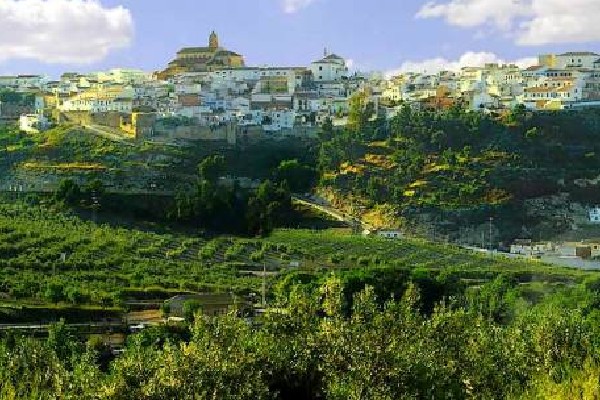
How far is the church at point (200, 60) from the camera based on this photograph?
69.6 metres

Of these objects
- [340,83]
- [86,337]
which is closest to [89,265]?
[86,337]

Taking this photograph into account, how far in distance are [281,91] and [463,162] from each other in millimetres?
18768

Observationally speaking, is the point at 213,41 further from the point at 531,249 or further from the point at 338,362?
the point at 338,362

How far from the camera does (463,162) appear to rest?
46.7m

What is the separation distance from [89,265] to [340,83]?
124ft

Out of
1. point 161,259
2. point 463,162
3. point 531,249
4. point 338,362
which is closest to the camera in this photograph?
point 338,362

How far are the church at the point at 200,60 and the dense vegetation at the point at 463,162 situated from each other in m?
19.3

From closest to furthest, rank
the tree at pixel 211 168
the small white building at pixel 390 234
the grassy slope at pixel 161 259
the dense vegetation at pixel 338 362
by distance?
the dense vegetation at pixel 338 362 < the grassy slope at pixel 161 259 < the small white building at pixel 390 234 < the tree at pixel 211 168

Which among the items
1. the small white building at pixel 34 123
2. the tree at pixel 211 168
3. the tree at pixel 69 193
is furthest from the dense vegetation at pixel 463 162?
the small white building at pixel 34 123

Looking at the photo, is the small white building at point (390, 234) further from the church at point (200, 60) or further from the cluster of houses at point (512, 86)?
the church at point (200, 60)

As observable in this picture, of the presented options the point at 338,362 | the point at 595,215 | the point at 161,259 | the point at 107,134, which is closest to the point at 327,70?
the point at 107,134

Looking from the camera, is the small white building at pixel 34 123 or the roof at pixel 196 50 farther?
the roof at pixel 196 50

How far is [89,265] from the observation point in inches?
1154

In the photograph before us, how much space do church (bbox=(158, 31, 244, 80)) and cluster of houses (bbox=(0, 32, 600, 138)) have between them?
0.09 m
